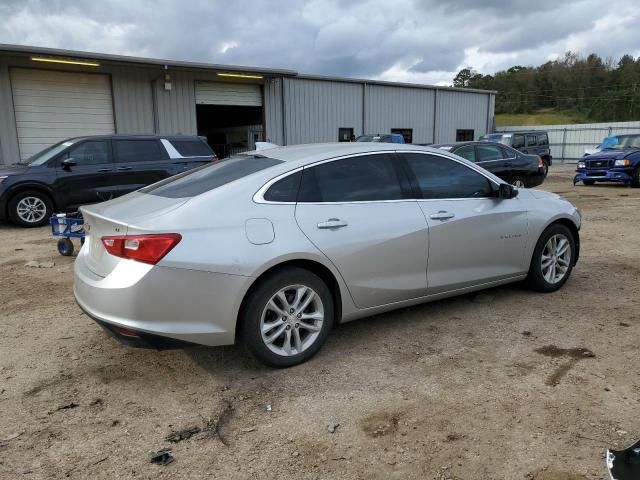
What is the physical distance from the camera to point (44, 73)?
1512cm

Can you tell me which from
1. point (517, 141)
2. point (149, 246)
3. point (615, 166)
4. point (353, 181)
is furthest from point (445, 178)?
point (517, 141)

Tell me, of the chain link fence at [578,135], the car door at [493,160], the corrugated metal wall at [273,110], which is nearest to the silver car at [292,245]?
the car door at [493,160]

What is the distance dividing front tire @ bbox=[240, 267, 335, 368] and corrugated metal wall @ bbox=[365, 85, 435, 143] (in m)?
20.6

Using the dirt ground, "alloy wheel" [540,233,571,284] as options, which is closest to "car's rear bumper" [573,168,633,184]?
"alloy wheel" [540,233,571,284]

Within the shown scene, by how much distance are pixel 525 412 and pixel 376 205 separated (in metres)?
1.74

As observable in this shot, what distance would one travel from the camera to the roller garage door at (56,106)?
48.8ft

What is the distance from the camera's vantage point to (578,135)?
34.2 meters

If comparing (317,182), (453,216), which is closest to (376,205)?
(317,182)

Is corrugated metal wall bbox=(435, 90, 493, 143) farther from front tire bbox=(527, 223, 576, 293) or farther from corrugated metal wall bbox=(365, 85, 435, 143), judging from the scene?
front tire bbox=(527, 223, 576, 293)

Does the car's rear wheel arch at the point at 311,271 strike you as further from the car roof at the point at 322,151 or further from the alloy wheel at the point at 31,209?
the alloy wheel at the point at 31,209

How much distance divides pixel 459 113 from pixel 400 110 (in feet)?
16.4

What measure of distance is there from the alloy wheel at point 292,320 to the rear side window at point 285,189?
611 millimetres

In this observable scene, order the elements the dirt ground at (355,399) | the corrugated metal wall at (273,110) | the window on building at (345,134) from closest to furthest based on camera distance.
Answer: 1. the dirt ground at (355,399)
2. the corrugated metal wall at (273,110)
3. the window on building at (345,134)

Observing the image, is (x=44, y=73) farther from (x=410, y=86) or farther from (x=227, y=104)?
(x=410, y=86)
